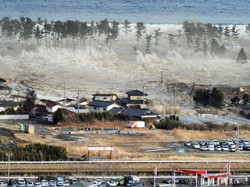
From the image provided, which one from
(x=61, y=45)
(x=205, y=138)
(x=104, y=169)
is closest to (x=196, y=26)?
(x=61, y=45)

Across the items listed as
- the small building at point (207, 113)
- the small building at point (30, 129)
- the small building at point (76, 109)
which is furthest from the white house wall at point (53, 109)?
the small building at point (207, 113)

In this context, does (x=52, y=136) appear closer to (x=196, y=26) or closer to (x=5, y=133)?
(x=5, y=133)

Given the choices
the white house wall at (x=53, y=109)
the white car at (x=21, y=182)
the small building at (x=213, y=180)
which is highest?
the small building at (x=213, y=180)

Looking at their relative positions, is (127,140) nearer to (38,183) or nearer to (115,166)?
(115,166)

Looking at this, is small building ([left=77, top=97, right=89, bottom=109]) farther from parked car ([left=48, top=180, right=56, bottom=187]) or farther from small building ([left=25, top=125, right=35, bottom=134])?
parked car ([left=48, top=180, right=56, bottom=187])

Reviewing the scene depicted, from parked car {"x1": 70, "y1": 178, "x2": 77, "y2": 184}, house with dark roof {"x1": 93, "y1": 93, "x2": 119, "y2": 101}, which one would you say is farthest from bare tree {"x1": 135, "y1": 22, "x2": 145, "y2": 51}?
parked car {"x1": 70, "y1": 178, "x2": 77, "y2": 184}

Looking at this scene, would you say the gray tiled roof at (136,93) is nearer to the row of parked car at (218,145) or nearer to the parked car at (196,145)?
the row of parked car at (218,145)

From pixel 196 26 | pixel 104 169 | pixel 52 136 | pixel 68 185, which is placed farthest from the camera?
pixel 196 26
